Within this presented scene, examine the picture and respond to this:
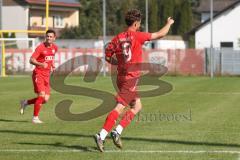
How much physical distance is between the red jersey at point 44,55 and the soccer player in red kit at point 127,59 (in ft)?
14.2

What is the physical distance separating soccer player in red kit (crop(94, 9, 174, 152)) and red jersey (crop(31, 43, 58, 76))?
4330 mm

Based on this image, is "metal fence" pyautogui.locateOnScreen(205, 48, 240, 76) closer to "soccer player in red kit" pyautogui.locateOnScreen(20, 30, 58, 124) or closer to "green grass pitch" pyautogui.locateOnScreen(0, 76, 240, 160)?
"green grass pitch" pyautogui.locateOnScreen(0, 76, 240, 160)

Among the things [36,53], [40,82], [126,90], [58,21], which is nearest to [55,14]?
[58,21]

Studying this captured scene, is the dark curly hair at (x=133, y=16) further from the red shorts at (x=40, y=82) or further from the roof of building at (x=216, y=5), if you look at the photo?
the roof of building at (x=216, y=5)

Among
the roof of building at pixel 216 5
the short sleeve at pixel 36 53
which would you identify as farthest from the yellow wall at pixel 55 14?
the short sleeve at pixel 36 53

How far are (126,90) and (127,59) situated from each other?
17.4 inches

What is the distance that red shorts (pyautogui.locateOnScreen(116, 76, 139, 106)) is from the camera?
31.6ft

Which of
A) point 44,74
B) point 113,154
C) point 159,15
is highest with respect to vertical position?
point 159,15

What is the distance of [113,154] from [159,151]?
0.68 m

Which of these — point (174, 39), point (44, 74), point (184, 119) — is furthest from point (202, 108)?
point (174, 39)

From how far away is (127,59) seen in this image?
9594 millimetres

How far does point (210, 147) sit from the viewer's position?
9773 millimetres

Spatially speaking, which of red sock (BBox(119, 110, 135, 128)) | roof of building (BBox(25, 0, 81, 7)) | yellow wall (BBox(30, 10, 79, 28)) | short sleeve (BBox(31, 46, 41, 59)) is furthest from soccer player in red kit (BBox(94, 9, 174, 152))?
yellow wall (BBox(30, 10, 79, 28))

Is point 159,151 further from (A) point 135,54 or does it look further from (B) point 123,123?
(A) point 135,54
